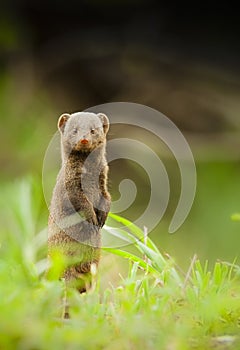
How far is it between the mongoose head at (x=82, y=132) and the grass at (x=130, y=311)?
37cm

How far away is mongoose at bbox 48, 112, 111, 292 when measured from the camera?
10.6ft

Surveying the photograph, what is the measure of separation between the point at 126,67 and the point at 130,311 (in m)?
7.84

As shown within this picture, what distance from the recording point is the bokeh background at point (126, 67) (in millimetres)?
9430

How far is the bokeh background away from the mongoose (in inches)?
232

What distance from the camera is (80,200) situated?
3252 mm

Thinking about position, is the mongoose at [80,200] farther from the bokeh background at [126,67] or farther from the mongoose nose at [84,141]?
the bokeh background at [126,67]

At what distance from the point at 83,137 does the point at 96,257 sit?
1.36 feet

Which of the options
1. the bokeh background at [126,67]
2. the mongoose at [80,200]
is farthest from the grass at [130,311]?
the bokeh background at [126,67]

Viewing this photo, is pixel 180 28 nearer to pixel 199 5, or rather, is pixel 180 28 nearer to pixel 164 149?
pixel 199 5

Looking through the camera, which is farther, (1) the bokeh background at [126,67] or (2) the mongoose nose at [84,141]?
(1) the bokeh background at [126,67]

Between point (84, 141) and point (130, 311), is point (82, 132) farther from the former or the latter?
point (130, 311)

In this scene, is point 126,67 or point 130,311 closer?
point 130,311

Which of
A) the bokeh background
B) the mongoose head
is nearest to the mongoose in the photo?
the mongoose head

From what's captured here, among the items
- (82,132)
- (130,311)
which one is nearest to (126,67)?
(82,132)
